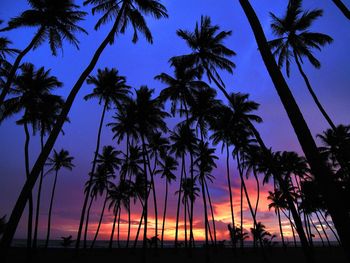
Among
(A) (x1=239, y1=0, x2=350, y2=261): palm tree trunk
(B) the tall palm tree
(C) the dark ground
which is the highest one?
(B) the tall palm tree

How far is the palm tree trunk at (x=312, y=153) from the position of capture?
3.66 metres

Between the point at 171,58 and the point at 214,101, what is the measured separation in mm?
6738

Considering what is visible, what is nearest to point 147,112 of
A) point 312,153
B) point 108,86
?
point 108,86

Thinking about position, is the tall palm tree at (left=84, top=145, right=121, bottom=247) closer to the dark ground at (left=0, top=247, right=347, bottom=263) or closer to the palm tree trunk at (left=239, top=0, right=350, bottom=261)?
the dark ground at (left=0, top=247, right=347, bottom=263)

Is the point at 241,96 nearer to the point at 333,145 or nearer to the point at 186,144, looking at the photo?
the point at 186,144

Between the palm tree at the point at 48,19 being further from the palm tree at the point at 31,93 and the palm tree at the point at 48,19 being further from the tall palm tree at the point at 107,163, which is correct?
the tall palm tree at the point at 107,163

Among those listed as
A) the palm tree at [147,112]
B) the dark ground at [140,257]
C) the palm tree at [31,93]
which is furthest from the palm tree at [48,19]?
the dark ground at [140,257]

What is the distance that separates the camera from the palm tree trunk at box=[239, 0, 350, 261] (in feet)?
12.0

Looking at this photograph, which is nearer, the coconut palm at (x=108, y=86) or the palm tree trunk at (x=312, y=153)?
the palm tree trunk at (x=312, y=153)

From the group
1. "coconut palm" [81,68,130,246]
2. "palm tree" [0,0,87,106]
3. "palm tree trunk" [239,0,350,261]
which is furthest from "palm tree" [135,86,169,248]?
"palm tree trunk" [239,0,350,261]

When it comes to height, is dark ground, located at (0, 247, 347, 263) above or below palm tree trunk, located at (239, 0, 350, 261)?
below

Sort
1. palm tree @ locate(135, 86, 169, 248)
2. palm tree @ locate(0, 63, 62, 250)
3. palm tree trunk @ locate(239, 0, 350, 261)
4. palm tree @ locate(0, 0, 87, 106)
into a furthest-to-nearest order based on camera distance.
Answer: palm tree @ locate(135, 86, 169, 248), palm tree @ locate(0, 63, 62, 250), palm tree @ locate(0, 0, 87, 106), palm tree trunk @ locate(239, 0, 350, 261)

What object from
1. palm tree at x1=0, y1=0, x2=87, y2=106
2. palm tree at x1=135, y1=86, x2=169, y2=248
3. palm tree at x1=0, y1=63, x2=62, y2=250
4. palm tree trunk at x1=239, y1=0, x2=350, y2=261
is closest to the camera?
palm tree trunk at x1=239, y1=0, x2=350, y2=261

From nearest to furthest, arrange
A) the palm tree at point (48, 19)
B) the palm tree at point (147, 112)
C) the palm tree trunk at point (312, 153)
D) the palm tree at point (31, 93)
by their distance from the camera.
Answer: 1. the palm tree trunk at point (312, 153)
2. the palm tree at point (48, 19)
3. the palm tree at point (31, 93)
4. the palm tree at point (147, 112)
